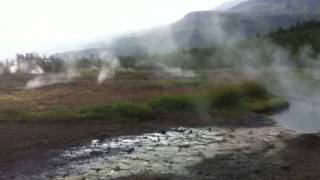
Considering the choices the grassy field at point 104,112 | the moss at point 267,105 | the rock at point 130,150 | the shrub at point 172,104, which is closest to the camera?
the rock at point 130,150

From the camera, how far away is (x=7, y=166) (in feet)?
127

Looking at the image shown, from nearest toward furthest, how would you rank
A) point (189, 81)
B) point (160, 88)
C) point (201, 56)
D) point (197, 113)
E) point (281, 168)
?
point (281, 168) < point (197, 113) < point (160, 88) < point (189, 81) < point (201, 56)

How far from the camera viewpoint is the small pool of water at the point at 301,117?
51822 millimetres

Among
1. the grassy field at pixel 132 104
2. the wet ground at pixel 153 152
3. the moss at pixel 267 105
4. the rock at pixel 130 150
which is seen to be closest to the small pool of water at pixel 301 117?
the moss at pixel 267 105

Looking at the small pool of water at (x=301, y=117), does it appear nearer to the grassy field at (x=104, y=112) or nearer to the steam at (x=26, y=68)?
the grassy field at (x=104, y=112)

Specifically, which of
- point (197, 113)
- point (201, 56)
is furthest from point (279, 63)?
point (197, 113)

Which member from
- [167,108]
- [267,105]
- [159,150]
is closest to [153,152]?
[159,150]

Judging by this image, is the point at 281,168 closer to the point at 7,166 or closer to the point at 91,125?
the point at 7,166

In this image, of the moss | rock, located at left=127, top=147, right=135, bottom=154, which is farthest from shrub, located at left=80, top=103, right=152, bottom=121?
rock, located at left=127, top=147, right=135, bottom=154

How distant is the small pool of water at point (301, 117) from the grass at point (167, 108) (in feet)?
8.30

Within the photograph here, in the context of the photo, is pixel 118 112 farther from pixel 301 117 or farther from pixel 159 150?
pixel 301 117

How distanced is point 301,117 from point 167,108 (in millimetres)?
15897

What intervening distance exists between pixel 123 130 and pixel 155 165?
48.1 ft

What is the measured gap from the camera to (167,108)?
60844 millimetres
